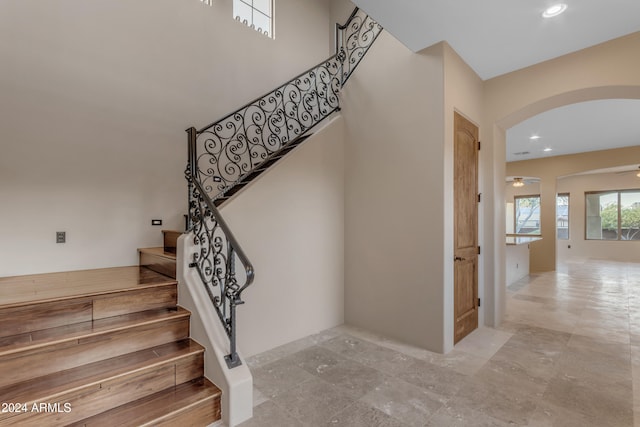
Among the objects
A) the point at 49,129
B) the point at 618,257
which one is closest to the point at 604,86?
the point at 49,129

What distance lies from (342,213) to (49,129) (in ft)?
11.1

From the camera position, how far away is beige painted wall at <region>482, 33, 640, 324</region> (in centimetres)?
295

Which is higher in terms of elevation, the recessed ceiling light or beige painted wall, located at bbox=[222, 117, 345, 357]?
the recessed ceiling light

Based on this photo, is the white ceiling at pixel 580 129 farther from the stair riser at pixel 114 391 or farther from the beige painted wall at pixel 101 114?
the stair riser at pixel 114 391

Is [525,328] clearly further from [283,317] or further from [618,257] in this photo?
[618,257]

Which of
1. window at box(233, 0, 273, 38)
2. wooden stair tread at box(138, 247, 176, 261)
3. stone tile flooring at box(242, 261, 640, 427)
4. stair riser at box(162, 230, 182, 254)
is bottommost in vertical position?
stone tile flooring at box(242, 261, 640, 427)

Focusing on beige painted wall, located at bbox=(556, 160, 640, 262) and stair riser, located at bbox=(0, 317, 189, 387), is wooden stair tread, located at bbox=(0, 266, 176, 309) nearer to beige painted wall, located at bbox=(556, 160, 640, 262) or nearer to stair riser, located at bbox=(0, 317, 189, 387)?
stair riser, located at bbox=(0, 317, 189, 387)

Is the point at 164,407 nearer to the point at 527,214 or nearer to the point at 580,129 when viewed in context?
the point at 580,129

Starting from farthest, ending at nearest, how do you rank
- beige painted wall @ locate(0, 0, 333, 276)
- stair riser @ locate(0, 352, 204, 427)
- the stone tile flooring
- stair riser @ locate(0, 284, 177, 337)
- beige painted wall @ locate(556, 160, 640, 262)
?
beige painted wall @ locate(556, 160, 640, 262)
beige painted wall @ locate(0, 0, 333, 276)
the stone tile flooring
stair riser @ locate(0, 284, 177, 337)
stair riser @ locate(0, 352, 204, 427)

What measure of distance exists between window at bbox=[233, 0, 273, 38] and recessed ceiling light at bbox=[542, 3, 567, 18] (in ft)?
12.2

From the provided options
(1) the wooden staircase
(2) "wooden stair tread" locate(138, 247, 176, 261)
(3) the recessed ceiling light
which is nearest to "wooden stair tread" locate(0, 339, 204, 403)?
(1) the wooden staircase

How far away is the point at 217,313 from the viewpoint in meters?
2.29

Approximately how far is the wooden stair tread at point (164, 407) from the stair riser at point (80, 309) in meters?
0.73

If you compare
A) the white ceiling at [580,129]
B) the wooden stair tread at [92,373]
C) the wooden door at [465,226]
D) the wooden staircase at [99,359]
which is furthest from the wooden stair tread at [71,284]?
the white ceiling at [580,129]
